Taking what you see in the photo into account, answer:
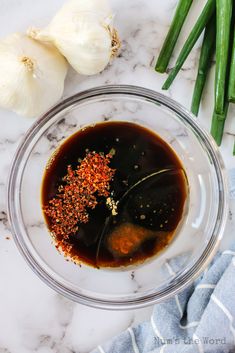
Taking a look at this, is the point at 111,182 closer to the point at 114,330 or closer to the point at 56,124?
the point at 56,124

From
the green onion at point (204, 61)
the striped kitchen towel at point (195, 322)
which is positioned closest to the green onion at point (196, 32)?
the green onion at point (204, 61)

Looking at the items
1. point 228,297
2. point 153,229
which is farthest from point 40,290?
point 228,297

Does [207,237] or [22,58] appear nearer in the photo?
[22,58]

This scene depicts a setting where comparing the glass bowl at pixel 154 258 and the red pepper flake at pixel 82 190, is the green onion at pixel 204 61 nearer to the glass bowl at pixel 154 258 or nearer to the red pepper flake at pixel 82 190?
the glass bowl at pixel 154 258

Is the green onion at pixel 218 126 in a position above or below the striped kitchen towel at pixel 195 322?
above

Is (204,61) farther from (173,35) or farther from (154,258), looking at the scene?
(154,258)
